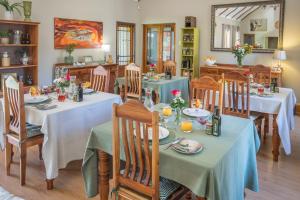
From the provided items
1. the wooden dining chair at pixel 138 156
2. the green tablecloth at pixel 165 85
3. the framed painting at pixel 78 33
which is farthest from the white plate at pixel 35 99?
the framed painting at pixel 78 33

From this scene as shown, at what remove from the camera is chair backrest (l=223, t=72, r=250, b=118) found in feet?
11.5

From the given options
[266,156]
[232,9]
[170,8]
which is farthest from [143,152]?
[170,8]

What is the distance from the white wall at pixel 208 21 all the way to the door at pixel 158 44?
0.19 metres

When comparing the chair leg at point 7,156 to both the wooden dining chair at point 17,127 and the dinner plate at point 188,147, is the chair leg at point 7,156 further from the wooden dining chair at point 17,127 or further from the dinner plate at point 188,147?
the dinner plate at point 188,147

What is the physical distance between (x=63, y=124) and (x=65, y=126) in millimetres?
38

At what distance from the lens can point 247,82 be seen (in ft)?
11.3

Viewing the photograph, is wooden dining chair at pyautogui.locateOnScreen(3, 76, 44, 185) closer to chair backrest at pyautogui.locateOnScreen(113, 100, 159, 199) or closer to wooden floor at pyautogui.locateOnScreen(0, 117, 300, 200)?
wooden floor at pyautogui.locateOnScreen(0, 117, 300, 200)

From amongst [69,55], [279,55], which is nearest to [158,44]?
[69,55]

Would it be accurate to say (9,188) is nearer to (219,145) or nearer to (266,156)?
(219,145)

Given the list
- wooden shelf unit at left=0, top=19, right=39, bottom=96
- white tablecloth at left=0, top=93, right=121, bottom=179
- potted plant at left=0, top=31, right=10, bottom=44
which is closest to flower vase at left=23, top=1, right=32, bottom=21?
wooden shelf unit at left=0, top=19, right=39, bottom=96

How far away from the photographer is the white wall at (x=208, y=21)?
606cm

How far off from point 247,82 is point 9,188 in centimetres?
288

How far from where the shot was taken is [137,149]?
6.06 ft

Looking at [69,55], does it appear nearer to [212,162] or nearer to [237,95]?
[237,95]
